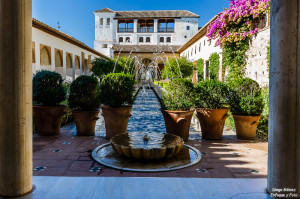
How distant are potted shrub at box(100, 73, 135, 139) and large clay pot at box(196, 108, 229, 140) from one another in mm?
1403

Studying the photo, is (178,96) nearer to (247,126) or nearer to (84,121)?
(247,126)

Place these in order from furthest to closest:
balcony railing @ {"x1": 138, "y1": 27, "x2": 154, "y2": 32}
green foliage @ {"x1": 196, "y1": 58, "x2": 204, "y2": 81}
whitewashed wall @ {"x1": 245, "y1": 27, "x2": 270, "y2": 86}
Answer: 1. balcony railing @ {"x1": 138, "y1": 27, "x2": 154, "y2": 32}
2. green foliage @ {"x1": 196, "y1": 58, "x2": 204, "y2": 81}
3. whitewashed wall @ {"x1": 245, "y1": 27, "x2": 270, "y2": 86}

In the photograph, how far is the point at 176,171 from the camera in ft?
9.47

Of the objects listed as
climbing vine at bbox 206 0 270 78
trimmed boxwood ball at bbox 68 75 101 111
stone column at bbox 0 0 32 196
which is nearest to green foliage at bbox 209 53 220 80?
climbing vine at bbox 206 0 270 78

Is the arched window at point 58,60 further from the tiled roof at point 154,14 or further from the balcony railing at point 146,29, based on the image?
the balcony railing at point 146,29

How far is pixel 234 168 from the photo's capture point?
10.0 ft

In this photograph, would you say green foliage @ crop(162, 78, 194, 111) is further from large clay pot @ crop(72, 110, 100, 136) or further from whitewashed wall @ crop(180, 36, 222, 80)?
whitewashed wall @ crop(180, 36, 222, 80)

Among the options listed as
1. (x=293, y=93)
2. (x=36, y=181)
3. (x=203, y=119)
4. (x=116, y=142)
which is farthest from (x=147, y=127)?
(x=293, y=93)

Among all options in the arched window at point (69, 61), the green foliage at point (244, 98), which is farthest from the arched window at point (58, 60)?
the green foliage at point (244, 98)

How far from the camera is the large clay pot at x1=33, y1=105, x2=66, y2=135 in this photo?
4691 millimetres

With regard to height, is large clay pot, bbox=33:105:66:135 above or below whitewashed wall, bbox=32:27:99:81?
below

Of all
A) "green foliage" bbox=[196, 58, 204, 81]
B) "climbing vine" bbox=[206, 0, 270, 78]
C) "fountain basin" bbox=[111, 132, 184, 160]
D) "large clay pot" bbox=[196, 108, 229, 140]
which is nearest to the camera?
"fountain basin" bbox=[111, 132, 184, 160]

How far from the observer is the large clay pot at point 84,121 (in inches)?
186

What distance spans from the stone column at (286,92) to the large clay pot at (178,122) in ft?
7.40
